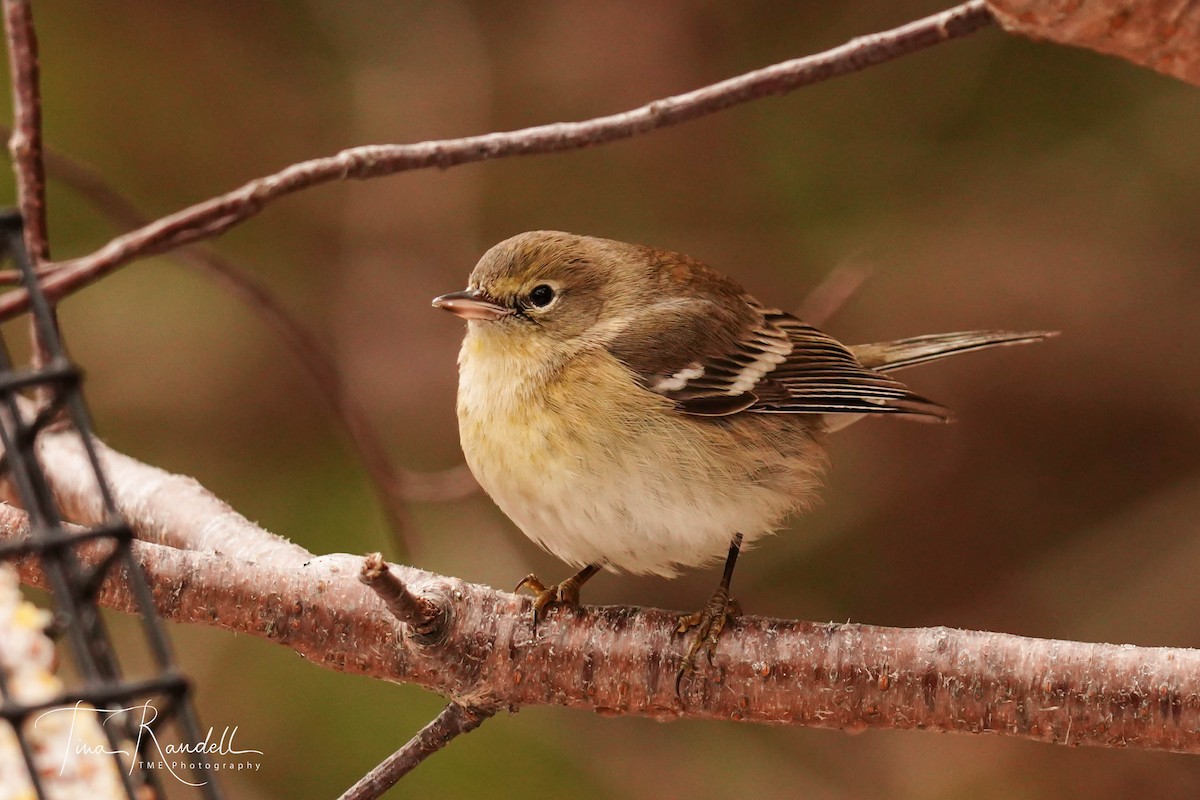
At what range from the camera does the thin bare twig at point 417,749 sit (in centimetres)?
196

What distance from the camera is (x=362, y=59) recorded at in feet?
15.4

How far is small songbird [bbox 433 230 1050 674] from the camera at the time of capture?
7.68 ft

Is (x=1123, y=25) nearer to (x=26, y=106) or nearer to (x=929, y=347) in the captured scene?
(x=929, y=347)

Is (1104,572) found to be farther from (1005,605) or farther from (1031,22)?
(1031,22)

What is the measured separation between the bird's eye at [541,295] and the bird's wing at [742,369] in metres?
0.19

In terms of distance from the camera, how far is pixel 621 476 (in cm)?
233

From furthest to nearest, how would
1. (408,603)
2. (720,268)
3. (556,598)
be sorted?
(720,268) → (556,598) → (408,603)

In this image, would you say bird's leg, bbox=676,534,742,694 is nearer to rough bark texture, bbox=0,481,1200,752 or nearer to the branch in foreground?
rough bark texture, bbox=0,481,1200,752

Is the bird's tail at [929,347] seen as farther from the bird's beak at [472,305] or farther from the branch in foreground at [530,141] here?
the bird's beak at [472,305]

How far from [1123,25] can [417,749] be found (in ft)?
5.11

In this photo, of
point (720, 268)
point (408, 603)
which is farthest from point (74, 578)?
point (720, 268)

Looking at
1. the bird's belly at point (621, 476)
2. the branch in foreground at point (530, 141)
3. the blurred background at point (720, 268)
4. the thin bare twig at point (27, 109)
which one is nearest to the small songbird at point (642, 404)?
the bird's belly at point (621, 476)

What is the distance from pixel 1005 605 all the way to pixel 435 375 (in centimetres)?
222

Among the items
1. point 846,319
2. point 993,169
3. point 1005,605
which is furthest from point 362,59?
point 1005,605
